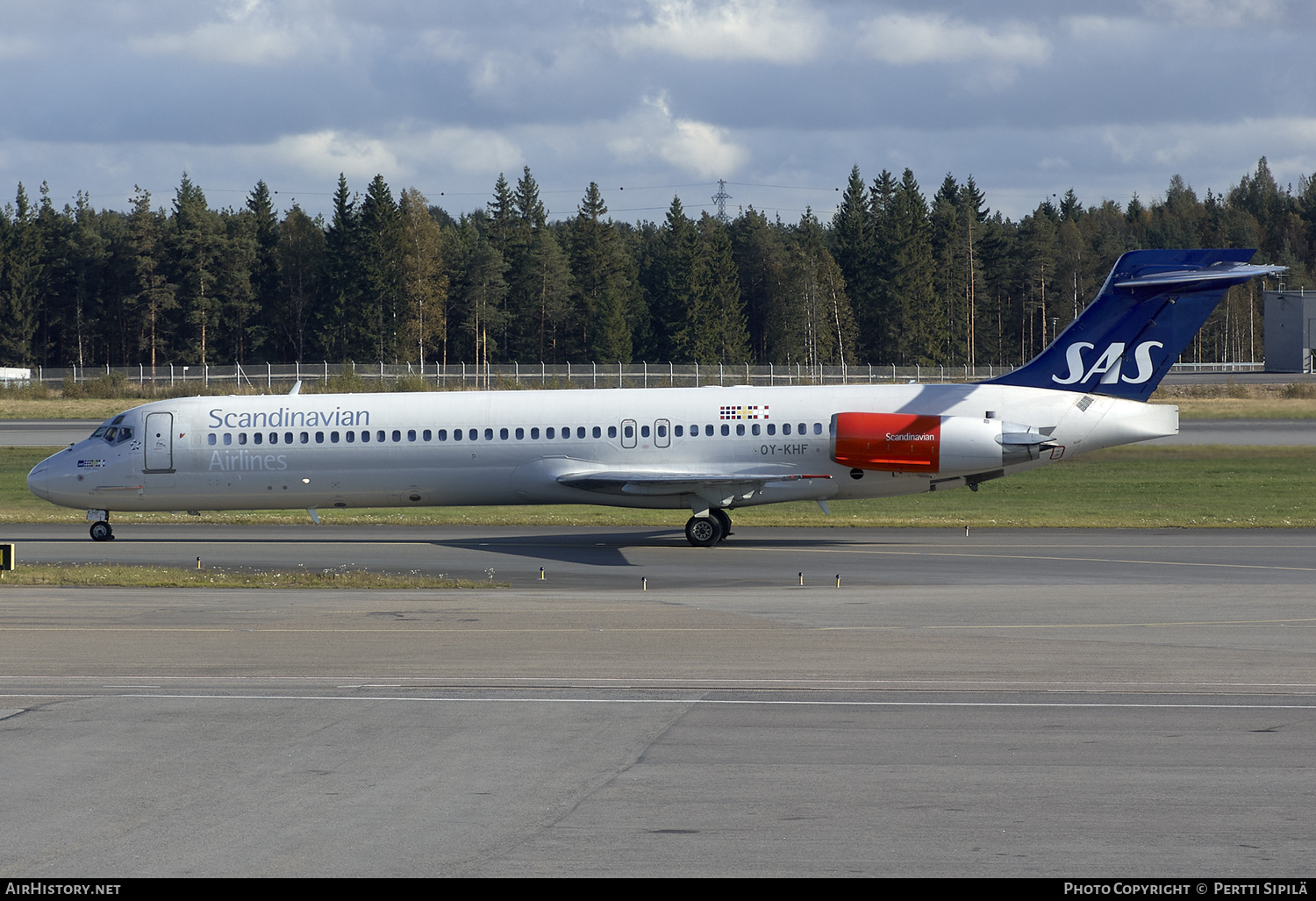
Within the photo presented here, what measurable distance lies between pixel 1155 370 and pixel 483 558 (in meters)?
15.8

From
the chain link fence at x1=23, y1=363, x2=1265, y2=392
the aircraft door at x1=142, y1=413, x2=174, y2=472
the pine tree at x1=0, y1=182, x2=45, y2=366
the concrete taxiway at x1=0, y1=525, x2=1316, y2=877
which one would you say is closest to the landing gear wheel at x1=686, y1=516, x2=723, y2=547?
the concrete taxiway at x1=0, y1=525, x2=1316, y2=877

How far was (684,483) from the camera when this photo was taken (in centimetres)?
2892

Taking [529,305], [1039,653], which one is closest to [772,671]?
[1039,653]

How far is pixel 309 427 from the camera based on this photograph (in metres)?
30.5

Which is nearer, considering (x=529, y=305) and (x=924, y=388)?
(x=924, y=388)

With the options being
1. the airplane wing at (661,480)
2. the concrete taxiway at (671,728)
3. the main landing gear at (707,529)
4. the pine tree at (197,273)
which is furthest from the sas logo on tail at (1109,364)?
the pine tree at (197,273)

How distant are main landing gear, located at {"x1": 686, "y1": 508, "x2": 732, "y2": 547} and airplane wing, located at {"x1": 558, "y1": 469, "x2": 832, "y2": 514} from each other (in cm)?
39

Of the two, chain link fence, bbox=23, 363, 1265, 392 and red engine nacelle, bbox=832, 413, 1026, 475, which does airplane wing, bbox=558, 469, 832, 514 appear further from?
chain link fence, bbox=23, 363, 1265, 392

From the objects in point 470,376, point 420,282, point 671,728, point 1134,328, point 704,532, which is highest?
point 420,282

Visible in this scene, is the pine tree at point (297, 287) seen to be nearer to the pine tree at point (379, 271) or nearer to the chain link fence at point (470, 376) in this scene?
the pine tree at point (379, 271)

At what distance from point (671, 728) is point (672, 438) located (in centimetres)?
1722

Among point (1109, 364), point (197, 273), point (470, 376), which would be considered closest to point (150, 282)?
point (197, 273)

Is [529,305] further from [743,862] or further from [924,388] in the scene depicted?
[743,862]

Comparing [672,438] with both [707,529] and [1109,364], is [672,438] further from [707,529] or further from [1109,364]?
[1109,364]
